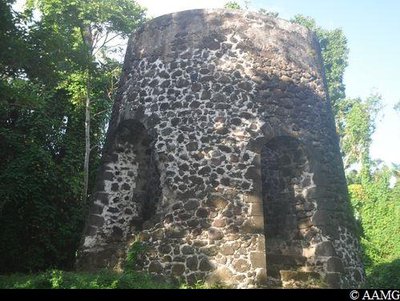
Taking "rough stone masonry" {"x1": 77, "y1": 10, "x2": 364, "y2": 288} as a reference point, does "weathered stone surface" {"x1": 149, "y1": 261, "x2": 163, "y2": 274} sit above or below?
below

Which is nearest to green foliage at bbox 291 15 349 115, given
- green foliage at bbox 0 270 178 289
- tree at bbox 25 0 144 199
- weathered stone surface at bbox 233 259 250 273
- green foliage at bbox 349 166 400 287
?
green foliage at bbox 349 166 400 287

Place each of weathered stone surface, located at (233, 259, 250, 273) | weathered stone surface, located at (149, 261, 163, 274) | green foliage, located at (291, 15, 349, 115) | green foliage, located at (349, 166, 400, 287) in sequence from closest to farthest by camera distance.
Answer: weathered stone surface, located at (233, 259, 250, 273) < weathered stone surface, located at (149, 261, 163, 274) < green foliage, located at (349, 166, 400, 287) < green foliage, located at (291, 15, 349, 115)

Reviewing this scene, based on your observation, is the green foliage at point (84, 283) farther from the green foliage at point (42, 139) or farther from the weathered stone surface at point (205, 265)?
the green foliage at point (42, 139)

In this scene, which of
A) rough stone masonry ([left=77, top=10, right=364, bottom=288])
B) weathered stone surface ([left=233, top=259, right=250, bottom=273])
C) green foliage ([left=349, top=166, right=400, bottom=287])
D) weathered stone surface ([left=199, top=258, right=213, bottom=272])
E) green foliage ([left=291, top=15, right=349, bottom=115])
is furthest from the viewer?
green foliage ([left=291, top=15, right=349, bottom=115])

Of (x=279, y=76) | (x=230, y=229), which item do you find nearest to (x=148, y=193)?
(x=230, y=229)

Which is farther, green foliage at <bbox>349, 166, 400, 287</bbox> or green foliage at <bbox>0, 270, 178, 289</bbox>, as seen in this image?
green foliage at <bbox>349, 166, 400, 287</bbox>

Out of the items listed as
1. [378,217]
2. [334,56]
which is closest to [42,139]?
[378,217]

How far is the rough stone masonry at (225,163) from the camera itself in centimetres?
763

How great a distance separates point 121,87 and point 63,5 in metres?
8.59

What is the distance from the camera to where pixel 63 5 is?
16.4m

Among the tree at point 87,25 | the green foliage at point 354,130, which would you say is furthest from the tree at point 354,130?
the tree at point 87,25

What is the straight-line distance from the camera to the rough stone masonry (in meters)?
7.63

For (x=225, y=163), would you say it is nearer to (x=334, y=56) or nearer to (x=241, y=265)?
(x=241, y=265)

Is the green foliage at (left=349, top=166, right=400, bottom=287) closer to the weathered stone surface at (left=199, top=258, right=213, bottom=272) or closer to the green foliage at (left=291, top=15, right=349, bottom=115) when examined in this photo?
the green foliage at (left=291, top=15, right=349, bottom=115)
